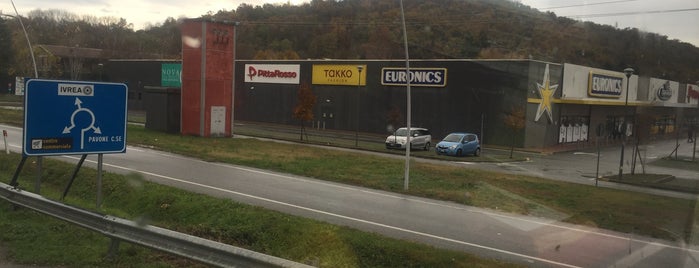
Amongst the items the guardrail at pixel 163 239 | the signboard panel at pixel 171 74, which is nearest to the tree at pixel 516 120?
the guardrail at pixel 163 239

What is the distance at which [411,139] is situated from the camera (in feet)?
123

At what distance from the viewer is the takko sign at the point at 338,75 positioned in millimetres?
52406

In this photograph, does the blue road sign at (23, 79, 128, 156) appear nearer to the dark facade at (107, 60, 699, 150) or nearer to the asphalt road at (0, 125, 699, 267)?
the asphalt road at (0, 125, 699, 267)

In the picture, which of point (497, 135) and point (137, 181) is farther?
point (497, 135)

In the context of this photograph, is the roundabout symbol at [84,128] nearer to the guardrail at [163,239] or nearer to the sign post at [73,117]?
the sign post at [73,117]

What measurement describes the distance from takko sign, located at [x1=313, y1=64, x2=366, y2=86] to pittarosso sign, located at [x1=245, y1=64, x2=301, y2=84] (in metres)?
2.41

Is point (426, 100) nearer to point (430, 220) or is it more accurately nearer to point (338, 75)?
point (338, 75)

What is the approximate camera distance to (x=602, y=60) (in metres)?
13.3

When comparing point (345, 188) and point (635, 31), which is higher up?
point (635, 31)

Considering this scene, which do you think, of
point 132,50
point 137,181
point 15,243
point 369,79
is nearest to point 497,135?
point 369,79

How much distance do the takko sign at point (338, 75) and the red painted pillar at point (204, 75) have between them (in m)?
17.7

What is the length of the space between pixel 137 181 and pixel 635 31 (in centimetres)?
1246

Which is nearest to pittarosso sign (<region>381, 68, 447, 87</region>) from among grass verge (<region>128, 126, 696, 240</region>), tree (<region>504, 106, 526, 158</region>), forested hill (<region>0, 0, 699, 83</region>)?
forested hill (<region>0, 0, 699, 83</region>)

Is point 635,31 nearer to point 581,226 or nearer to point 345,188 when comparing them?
point 581,226
